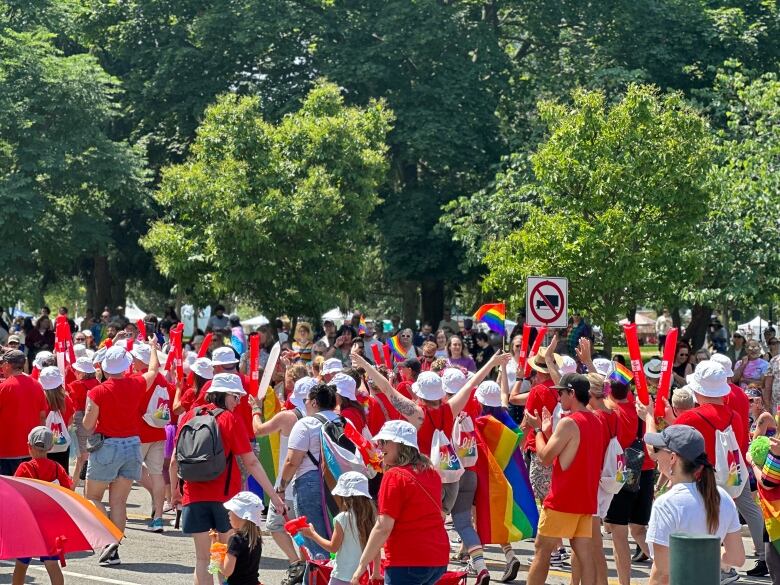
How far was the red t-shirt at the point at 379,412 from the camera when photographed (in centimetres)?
1102

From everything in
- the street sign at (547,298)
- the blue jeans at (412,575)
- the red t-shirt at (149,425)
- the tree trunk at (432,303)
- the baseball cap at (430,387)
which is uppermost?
the tree trunk at (432,303)

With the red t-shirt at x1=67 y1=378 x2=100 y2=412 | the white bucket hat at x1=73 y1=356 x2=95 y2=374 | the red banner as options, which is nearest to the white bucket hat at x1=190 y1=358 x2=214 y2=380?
the white bucket hat at x1=73 y1=356 x2=95 y2=374

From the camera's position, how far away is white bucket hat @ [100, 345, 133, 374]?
1134 cm

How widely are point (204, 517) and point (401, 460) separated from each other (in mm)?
2311

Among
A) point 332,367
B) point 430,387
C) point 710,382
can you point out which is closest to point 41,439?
point 430,387

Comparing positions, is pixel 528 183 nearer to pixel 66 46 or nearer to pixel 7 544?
pixel 66 46

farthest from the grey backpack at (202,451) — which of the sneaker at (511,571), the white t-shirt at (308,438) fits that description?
the sneaker at (511,571)

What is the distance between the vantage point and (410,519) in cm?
731

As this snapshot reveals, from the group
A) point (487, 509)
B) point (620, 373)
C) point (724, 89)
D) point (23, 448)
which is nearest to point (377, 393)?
point (487, 509)

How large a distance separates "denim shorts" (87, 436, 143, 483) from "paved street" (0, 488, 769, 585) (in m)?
0.69

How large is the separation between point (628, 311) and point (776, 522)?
15.7m

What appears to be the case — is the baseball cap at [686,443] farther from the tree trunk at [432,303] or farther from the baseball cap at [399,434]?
the tree trunk at [432,303]

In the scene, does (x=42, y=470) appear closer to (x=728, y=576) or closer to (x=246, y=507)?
(x=246, y=507)

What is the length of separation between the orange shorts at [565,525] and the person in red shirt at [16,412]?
15.2 feet
